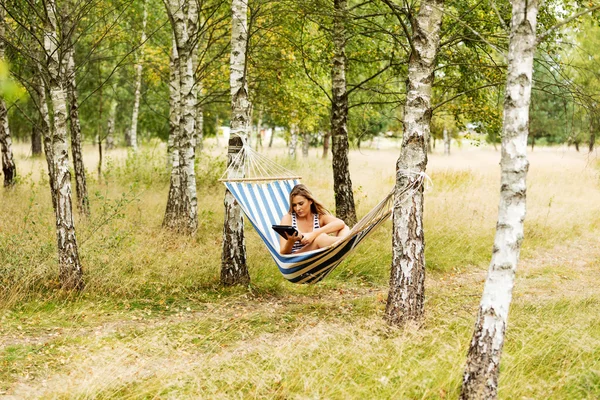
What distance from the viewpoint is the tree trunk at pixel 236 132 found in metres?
4.92

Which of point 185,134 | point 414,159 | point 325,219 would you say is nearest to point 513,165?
Result: point 414,159

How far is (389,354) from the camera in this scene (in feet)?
11.0

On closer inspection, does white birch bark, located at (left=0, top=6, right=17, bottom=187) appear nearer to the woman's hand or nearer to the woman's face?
the woman's face

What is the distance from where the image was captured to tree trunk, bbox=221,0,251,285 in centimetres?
492

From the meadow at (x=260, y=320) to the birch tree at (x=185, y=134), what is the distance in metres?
0.27

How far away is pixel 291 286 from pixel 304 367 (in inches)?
88.8

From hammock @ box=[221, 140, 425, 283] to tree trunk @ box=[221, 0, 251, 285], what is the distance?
0.52ft

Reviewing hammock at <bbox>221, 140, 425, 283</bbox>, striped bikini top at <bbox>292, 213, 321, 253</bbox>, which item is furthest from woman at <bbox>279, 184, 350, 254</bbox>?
hammock at <bbox>221, 140, 425, 283</bbox>

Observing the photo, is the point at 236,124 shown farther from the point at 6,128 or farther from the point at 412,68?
the point at 6,128

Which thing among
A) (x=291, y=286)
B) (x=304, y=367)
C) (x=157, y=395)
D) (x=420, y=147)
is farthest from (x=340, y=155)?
(x=157, y=395)

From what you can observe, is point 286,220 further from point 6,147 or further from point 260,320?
point 6,147

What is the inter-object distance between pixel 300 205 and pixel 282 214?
1.00 ft

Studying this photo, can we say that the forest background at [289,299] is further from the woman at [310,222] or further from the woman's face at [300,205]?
the woman's face at [300,205]

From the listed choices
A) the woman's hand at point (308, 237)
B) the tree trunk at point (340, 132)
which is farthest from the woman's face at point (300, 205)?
the tree trunk at point (340, 132)
